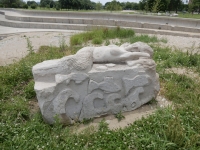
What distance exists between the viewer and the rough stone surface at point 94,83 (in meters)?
2.65

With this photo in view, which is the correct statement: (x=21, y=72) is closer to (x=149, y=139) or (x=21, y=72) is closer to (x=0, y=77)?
(x=0, y=77)

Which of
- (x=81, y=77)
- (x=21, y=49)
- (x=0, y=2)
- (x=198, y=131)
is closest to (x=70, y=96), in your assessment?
(x=81, y=77)

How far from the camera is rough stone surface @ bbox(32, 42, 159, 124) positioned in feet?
8.71

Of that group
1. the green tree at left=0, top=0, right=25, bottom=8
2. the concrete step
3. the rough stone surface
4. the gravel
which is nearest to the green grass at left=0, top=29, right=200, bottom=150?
the rough stone surface

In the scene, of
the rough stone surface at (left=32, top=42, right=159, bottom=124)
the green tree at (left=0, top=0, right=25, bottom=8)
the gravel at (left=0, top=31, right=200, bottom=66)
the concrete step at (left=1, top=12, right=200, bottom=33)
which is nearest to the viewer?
the rough stone surface at (left=32, top=42, right=159, bottom=124)

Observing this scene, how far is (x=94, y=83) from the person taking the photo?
2.79m

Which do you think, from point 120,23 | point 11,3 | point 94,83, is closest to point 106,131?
point 94,83

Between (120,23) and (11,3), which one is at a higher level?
(11,3)

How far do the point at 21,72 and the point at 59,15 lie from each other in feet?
39.4

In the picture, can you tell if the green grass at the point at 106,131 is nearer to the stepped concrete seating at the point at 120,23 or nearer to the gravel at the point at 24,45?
the gravel at the point at 24,45

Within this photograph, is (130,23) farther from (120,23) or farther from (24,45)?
(24,45)

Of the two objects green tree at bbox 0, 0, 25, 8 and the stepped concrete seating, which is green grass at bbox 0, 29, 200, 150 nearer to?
the stepped concrete seating

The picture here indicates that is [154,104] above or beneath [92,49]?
beneath

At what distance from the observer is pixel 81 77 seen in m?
2.72
